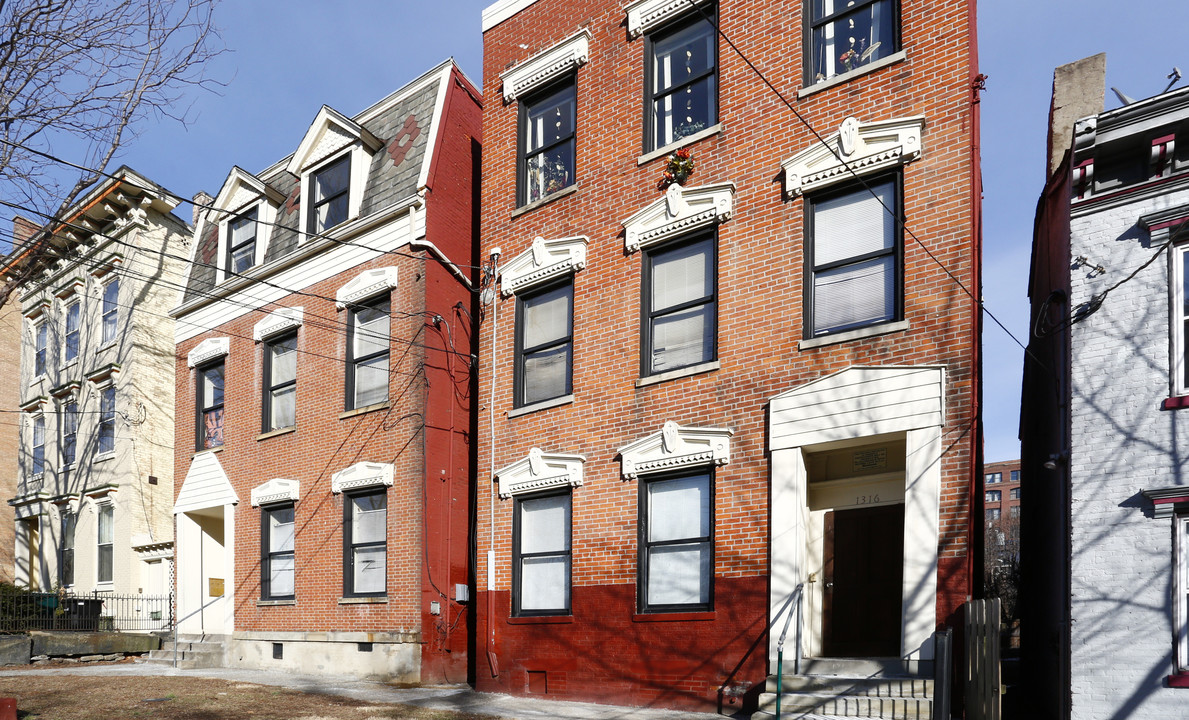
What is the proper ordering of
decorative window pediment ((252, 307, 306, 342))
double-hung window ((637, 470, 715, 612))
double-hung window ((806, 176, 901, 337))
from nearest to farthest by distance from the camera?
double-hung window ((806, 176, 901, 337)) < double-hung window ((637, 470, 715, 612)) < decorative window pediment ((252, 307, 306, 342))

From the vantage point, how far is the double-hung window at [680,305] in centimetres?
1405

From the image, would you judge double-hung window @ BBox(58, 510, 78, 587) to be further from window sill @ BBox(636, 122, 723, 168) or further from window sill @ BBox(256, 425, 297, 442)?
window sill @ BBox(636, 122, 723, 168)

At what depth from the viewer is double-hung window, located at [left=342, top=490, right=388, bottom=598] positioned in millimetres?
17766

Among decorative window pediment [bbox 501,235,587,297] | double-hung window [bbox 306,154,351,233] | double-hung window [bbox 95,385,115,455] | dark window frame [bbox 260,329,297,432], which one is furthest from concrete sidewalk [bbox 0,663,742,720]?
double-hung window [bbox 95,385,115,455]

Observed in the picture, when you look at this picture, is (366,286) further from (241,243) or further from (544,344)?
(241,243)

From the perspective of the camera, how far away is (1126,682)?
400 inches

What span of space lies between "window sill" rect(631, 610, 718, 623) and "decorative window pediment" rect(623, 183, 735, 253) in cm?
522

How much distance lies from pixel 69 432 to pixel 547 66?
2119 centimetres

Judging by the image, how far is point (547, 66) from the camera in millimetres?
16734

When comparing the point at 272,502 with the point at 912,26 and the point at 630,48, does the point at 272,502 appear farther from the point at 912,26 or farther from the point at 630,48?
the point at 912,26

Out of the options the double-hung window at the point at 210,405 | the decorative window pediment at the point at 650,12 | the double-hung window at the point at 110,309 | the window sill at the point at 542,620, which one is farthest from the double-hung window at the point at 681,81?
the double-hung window at the point at 110,309

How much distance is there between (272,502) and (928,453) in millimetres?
13411

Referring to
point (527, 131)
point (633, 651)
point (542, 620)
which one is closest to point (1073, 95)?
point (527, 131)

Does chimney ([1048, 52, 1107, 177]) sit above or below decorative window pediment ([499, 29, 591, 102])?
below
